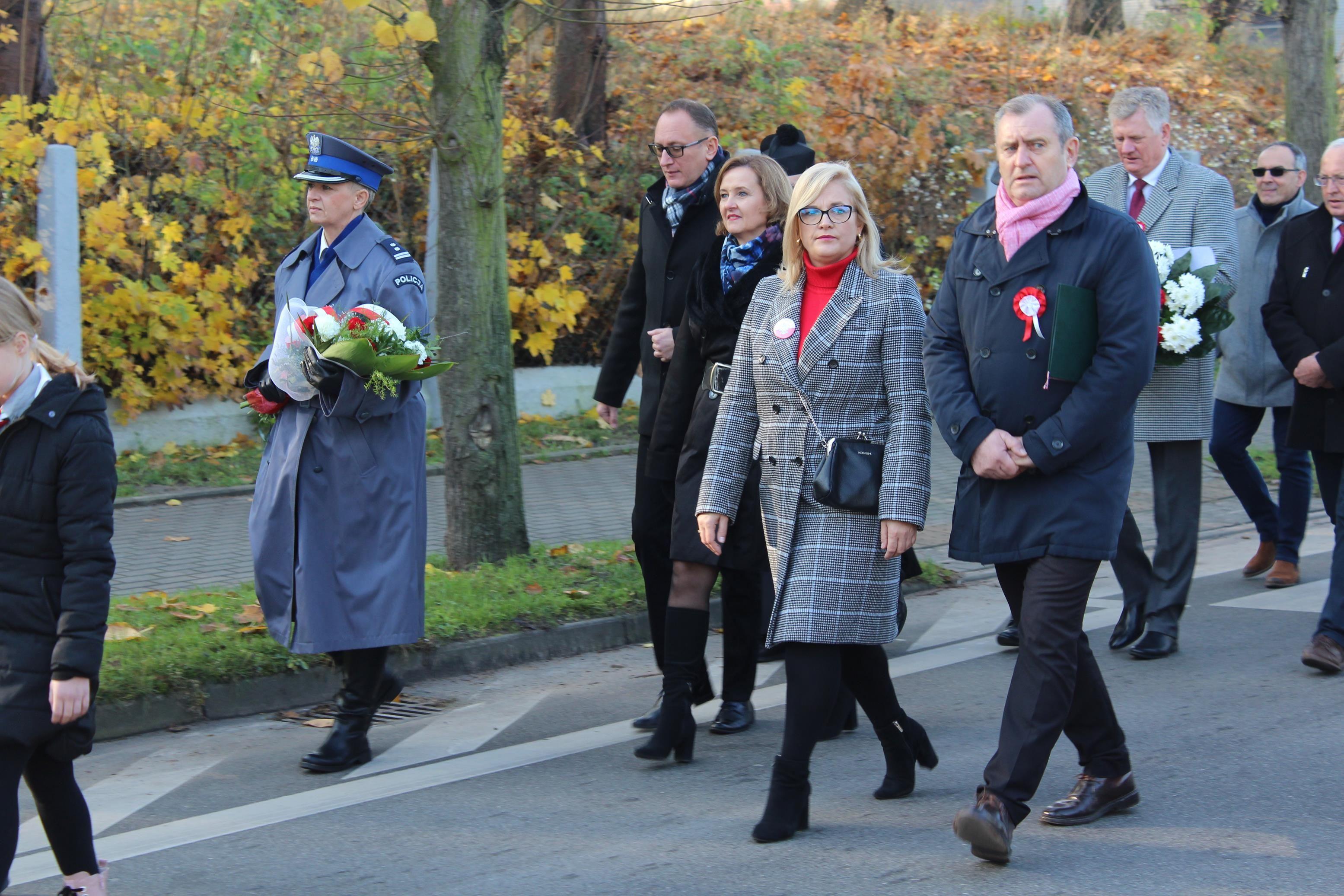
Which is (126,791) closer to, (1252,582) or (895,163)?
(1252,582)

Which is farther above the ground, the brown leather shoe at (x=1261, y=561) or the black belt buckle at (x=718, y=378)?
the black belt buckle at (x=718, y=378)

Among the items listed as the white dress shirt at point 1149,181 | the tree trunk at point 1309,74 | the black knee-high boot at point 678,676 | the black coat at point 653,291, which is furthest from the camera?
the tree trunk at point 1309,74

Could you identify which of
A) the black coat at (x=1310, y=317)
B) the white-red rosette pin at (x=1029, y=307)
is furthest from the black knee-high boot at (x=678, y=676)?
the black coat at (x=1310, y=317)

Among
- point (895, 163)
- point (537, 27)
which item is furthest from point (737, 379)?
point (895, 163)

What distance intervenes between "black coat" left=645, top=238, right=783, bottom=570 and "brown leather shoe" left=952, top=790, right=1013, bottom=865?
1197mm

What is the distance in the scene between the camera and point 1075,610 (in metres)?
3.98

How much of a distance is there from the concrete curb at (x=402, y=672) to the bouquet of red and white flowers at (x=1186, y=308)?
7.45 feet

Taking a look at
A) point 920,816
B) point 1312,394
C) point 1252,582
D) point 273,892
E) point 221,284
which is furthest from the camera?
point 221,284

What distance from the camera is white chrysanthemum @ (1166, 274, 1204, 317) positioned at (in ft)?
19.0

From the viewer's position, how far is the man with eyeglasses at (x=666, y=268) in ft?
17.4

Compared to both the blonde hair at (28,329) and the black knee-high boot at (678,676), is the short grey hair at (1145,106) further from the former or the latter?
the blonde hair at (28,329)

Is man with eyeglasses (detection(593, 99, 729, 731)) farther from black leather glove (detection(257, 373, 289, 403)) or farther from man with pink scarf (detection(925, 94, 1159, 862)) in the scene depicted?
man with pink scarf (detection(925, 94, 1159, 862))

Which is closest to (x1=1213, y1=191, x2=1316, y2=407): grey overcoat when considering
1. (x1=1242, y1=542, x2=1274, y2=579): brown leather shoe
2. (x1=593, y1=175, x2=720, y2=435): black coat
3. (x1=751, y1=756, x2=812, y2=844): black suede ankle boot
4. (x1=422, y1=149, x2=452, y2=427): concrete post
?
(x1=1242, y1=542, x2=1274, y2=579): brown leather shoe

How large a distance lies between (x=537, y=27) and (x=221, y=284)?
4.52 metres
